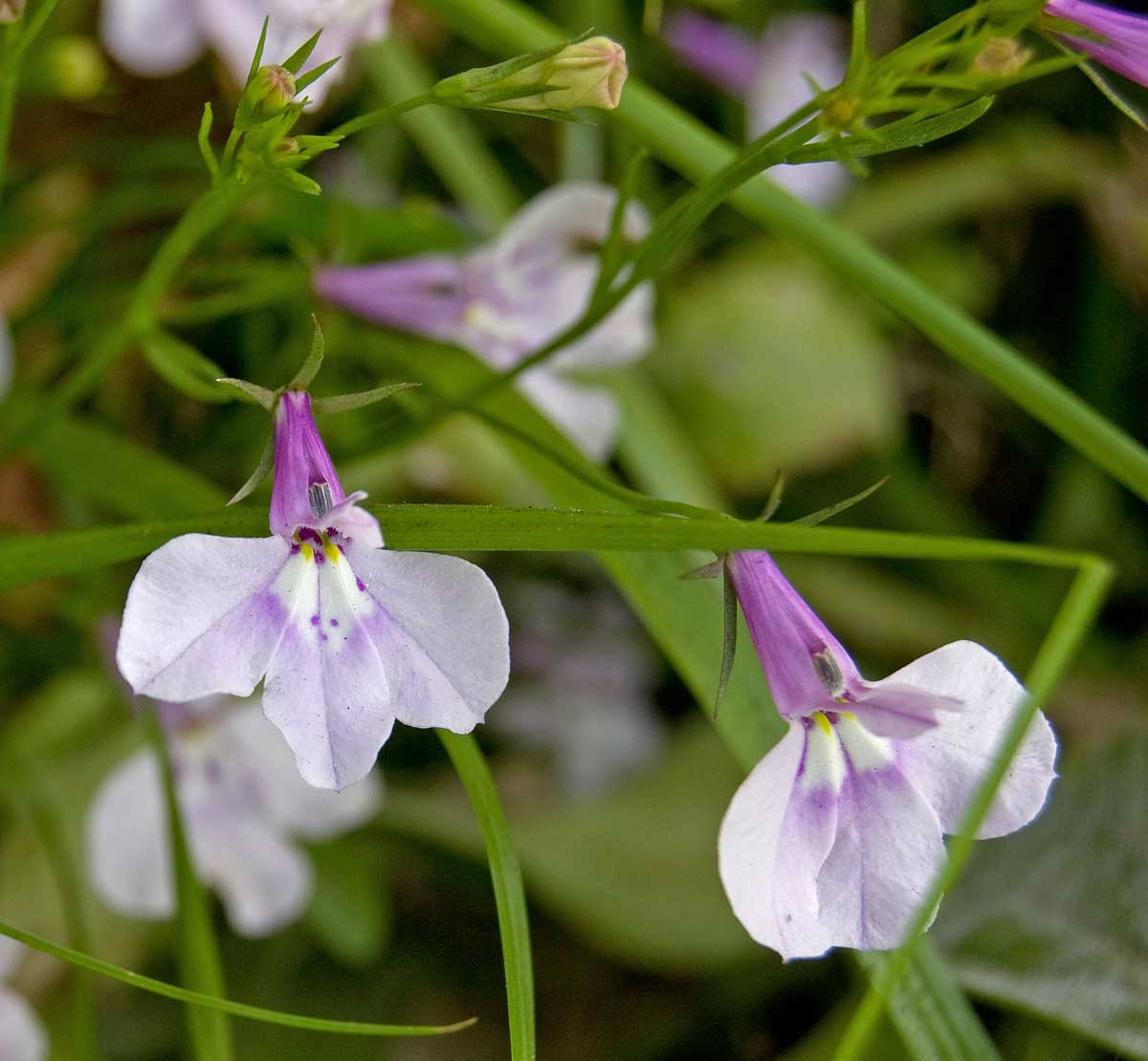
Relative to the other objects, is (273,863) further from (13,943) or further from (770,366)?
(770,366)

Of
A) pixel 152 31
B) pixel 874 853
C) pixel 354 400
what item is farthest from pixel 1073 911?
pixel 152 31

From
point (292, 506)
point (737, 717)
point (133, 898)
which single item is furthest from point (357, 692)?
point (133, 898)

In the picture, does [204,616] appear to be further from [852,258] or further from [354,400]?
[852,258]

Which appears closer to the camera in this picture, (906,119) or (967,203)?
(906,119)

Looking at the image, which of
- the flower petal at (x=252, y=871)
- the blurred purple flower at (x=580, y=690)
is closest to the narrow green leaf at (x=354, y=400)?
the flower petal at (x=252, y=871)

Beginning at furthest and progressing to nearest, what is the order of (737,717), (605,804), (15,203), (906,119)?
1. (605,804)
2. (15,203)
3. (737,717)
4. (906,119)

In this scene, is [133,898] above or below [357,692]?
above
